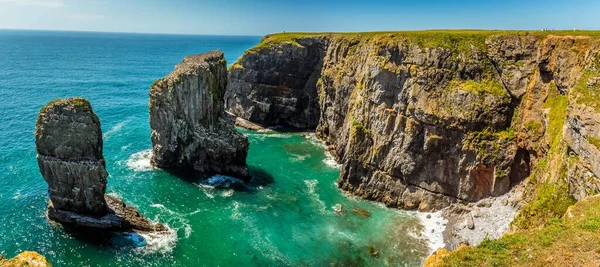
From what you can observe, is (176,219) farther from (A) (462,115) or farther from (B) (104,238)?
(A) (462,115)

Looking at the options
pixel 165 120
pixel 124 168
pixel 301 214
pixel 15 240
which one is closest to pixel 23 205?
pixel 15 240

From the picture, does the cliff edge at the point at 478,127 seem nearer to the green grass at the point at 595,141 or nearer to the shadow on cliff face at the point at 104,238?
the green grass at the point at 595,141

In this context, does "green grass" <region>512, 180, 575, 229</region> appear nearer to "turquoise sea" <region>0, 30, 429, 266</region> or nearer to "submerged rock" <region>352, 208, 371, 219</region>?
"turquoise sea" <region>0, 30, 429, 266</region>

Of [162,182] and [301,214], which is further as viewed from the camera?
[162,182]

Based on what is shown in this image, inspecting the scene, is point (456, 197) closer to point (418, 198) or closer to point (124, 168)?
point (418, 198)

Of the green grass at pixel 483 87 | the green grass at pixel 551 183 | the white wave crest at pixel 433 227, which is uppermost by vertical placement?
the green grass at pixel 483 87

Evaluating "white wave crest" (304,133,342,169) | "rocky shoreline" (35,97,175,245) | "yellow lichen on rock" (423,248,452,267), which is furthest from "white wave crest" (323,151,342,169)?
"yellow lichen on rock" (423,248,452,267)

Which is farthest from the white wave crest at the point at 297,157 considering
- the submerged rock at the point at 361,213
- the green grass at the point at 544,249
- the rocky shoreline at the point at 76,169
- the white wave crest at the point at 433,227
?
the green grass at the point at 544,249
